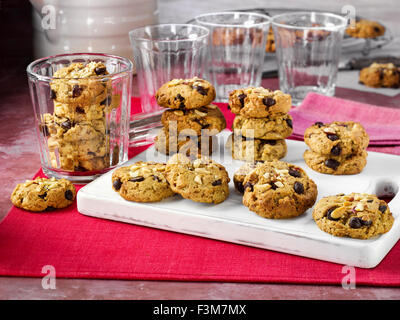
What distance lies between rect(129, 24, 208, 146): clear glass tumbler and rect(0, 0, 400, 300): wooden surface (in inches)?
11.6

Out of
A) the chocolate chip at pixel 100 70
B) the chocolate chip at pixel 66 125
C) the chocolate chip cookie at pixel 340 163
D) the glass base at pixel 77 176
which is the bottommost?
the glass base at pixel 77 176

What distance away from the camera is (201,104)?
1164mm

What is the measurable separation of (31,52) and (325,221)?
4.49 feet

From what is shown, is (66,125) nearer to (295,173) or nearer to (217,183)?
(217,183)

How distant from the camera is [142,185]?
1001 mm

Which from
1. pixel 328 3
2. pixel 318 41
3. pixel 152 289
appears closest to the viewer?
pixel 152 289

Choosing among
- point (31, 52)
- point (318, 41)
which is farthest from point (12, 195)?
point (31, 52)

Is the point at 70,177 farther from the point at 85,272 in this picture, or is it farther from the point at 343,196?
the point at 343,196

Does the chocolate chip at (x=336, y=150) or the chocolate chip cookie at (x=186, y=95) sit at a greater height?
the chocolate chip cookie at (x=186, y=95)

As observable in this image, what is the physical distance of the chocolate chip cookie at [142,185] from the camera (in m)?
1.00

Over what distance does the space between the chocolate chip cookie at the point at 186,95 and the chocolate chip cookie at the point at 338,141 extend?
0.21m

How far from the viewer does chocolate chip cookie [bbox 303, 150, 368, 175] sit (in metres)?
1.12

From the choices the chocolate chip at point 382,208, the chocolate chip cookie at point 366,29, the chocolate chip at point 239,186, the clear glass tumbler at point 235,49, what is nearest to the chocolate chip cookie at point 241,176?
the chocolate chip at point 239,186

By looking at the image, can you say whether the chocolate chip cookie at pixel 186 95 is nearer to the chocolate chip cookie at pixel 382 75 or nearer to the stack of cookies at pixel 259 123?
the stack of cookies at pixel 259 123
